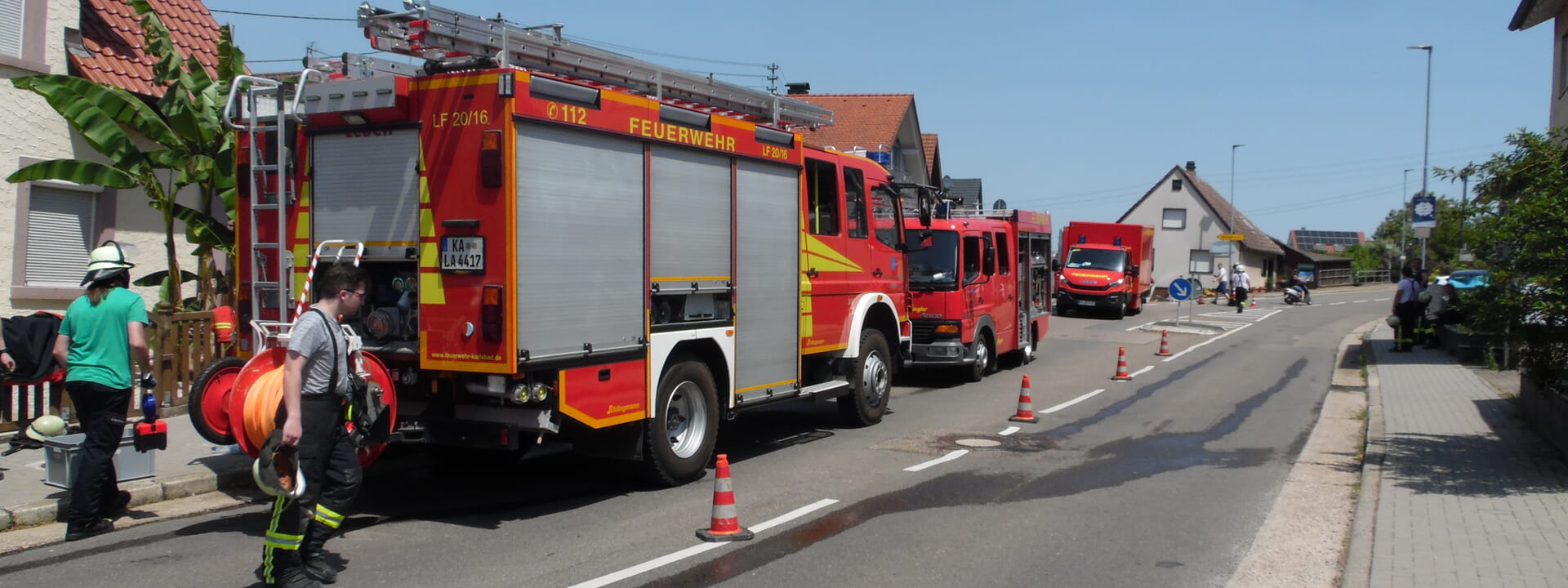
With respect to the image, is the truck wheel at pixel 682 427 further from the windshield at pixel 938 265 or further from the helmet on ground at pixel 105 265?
the windshield at pixel 938 265

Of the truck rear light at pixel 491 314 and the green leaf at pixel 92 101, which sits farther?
the green leaf at pixel 92 101

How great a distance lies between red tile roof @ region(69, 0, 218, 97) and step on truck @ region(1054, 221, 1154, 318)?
22222 millimetres

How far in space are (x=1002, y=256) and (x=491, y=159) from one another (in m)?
11.7

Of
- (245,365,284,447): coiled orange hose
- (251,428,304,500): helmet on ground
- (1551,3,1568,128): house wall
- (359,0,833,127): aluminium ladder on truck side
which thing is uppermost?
(1551,3,1568,128): house wall

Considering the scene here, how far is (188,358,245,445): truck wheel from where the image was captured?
748 centimetres

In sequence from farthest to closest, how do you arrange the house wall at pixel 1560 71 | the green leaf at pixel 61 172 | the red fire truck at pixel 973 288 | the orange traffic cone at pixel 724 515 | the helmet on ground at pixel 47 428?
1. the house wall at pixel 1560 71
2. the red fire truck at pixel 973 288
3. the green leaf at pixel 61 172
4. the helmet on ground at pixel 47 428
5. the orange traffic cone at pixel 724 515

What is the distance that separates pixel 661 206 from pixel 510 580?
10.3 ft

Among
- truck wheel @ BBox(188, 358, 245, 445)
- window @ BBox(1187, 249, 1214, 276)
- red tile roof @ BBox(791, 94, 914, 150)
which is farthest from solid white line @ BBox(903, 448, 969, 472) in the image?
window @ BBox(1187, 249, 1214, 276)

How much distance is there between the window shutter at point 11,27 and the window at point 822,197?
912cm

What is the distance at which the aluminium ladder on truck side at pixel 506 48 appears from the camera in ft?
24.6

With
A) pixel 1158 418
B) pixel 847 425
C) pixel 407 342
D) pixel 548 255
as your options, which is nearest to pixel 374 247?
pixel 407 342

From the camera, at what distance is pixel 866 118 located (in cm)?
3972

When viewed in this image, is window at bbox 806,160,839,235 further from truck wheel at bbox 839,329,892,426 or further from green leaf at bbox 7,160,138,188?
green leaf at bbox 7,160,138,188

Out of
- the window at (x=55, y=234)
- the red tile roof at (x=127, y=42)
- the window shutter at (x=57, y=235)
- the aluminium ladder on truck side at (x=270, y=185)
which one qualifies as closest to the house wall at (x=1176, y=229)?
the red tile roof at (x=127, y=42)
